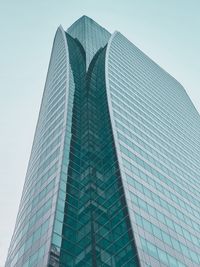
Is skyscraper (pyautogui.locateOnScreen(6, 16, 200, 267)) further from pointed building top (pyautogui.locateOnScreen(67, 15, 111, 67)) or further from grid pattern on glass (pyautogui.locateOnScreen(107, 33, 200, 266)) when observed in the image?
pointed building top (pyautogui.locateOnScreen(67, 15, 111, 67))

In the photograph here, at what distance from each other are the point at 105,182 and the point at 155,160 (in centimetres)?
1649

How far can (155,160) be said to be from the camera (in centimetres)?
7288

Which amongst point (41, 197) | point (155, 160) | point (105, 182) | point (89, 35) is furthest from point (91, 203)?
point (89, 35)

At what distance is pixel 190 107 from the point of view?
14112 centimetres

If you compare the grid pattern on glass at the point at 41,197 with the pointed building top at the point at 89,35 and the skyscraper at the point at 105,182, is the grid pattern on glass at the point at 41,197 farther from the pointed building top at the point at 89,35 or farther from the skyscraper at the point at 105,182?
the pointed building top at the point at 89,35

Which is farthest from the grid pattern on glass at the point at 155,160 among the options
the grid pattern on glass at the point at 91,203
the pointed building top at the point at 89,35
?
the pointed building top at the point at 89,35

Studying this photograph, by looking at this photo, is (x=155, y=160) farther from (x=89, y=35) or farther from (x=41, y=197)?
(x=89, y=35)

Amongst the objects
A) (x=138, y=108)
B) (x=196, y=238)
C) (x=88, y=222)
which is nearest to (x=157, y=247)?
(x=88, y=222)

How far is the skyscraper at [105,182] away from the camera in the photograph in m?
48.8

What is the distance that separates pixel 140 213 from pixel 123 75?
53725 millimetres

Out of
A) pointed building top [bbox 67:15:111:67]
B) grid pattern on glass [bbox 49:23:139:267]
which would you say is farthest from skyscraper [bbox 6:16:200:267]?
pointed building top [bbox 67:15:111:67]

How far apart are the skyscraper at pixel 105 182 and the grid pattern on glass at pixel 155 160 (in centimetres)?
21

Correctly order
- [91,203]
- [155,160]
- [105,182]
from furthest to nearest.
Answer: [155,160], [105,182], [91,203]

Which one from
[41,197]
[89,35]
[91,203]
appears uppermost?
[89,35]
